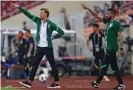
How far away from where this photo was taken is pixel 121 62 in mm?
17438

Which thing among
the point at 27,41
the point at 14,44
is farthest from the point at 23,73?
the point at 14,44

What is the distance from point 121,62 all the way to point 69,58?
8.01 ft

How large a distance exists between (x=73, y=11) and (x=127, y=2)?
2609 mm

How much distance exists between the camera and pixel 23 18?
18141mm

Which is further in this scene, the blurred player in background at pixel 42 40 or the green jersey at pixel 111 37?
the blurred player in background at pixel 42 40

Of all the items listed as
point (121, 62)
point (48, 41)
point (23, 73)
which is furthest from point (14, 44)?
point (48, 41)

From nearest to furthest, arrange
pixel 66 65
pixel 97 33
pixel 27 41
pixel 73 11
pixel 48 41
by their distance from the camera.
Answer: pixel 48 41 → pixel 97 33 → pixel 27 41 → pixel 66 65 → pixel 73 11

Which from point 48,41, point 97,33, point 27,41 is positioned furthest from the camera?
point 27,41

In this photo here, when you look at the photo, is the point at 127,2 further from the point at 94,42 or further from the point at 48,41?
the point at 48,41

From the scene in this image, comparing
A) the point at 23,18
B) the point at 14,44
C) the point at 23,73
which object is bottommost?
the point at 23,73

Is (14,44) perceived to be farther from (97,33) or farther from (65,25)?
(97,33)

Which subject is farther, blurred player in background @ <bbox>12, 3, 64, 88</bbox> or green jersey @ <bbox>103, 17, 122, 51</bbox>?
blurred player in background @ <bbox>12, 3, 64, 88</bbox>

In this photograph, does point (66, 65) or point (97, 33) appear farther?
point (66, 65)

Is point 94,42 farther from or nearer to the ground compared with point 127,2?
nearer to the ground
